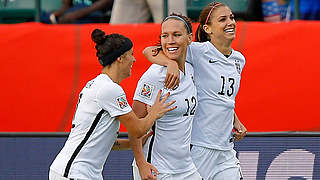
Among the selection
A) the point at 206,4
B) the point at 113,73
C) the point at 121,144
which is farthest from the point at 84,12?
the point at 113,73

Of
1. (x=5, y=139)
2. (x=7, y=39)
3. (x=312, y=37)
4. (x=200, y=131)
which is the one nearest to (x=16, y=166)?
(x=5, y=139)

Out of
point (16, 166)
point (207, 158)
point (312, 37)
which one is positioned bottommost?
point (16, 166)

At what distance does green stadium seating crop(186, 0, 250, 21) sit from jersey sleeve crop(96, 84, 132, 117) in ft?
12.9

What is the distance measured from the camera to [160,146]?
5188 mm

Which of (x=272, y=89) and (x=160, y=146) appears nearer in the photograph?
(x=160, y=146)

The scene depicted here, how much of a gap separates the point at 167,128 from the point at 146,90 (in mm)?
291

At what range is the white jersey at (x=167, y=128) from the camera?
16.9 ft

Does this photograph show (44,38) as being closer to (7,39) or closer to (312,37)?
(7,39)

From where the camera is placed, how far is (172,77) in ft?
16.8

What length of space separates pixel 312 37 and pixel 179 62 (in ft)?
7.85

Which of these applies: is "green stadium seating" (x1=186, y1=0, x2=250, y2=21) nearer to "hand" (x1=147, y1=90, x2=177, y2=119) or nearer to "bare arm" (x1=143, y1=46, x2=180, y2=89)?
"bare arm" (x1=143, y1=46, x2=180, y2=89)

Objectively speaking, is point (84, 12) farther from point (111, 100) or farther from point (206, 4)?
point (111, 100)

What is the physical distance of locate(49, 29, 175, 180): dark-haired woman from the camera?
188 inches

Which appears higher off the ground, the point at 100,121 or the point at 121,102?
the point at 121,102
